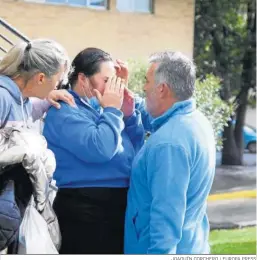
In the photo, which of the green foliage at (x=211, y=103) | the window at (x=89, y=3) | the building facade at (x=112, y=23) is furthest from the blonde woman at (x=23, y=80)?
the green foliage at (x=211, y=103)

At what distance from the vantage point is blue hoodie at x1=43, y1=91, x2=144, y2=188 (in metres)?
2.41

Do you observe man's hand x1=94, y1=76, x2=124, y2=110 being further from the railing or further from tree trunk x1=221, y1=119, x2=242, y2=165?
tree trunk x1=221, y1=119, x2=242, y2=165

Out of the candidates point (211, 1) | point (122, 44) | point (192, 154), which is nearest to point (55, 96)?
point (192, 154)

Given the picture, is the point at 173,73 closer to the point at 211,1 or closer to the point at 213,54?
the point at 211,1

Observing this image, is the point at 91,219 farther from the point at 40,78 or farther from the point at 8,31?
the point at 8,31

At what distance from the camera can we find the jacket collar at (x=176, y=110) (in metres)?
2.44

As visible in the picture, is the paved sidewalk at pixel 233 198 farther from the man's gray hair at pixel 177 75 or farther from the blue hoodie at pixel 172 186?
the man's gray hair at pixel 177 75

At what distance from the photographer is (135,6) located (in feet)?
16.9

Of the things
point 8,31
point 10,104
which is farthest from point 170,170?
point 8,31

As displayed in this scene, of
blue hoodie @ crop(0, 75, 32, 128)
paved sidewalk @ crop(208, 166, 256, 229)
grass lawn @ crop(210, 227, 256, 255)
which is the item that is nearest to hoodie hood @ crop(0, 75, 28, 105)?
blue hoodie @ crop(0, 75, 32, 128)

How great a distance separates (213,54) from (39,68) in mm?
6894

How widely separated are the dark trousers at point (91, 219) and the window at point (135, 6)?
2.74 metres

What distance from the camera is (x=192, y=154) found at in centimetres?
239

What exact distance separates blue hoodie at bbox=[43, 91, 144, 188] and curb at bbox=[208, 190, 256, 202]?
593 cm
